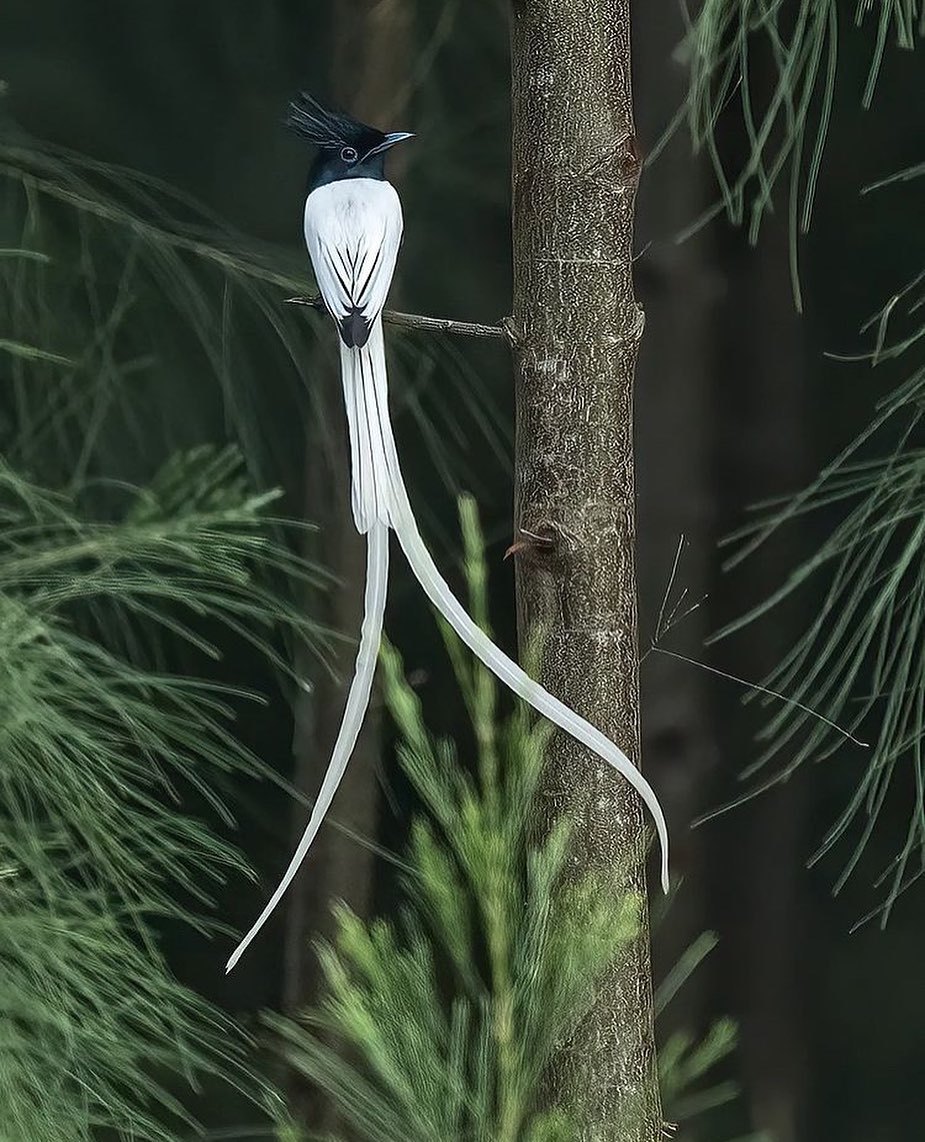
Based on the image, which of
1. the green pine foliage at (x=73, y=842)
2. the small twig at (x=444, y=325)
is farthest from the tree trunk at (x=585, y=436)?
the green pine foliage at (x=73, y=842)

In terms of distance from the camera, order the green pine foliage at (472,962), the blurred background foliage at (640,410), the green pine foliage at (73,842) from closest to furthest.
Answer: the green pine foliage at (472,962) < the green pine foliage at (73,842) < the blurred background foliage at (640,410)

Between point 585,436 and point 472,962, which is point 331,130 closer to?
point 585,436

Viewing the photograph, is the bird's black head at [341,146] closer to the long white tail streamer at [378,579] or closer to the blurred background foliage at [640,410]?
the long white tail streamer at [378,579]

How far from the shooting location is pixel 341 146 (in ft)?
1.48

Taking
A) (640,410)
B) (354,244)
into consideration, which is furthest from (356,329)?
(640,410)

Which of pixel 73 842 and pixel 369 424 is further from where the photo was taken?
pixel 73 842

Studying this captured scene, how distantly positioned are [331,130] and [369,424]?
0.09m

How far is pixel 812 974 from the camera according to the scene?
854 mm

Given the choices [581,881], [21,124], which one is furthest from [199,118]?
[581,881]

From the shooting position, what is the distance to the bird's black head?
1.47 feet

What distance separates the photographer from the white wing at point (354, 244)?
0.43 m

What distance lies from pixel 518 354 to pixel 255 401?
1.15 feet

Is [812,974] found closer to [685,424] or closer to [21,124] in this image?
[685,424]

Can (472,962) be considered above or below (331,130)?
below
